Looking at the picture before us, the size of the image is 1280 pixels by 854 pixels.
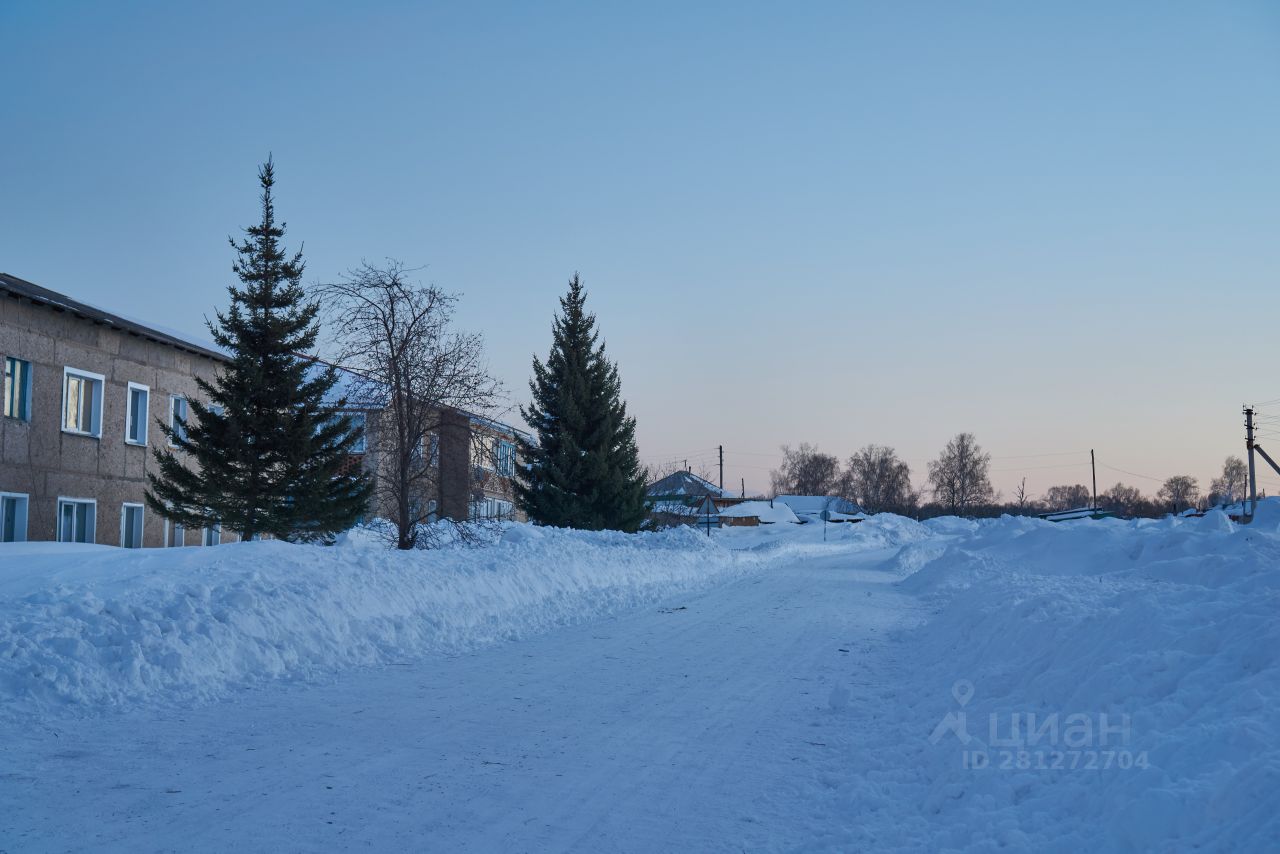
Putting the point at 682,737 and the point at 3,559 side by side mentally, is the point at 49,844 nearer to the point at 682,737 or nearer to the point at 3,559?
the point at 682,737

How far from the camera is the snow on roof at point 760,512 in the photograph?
3949 inches

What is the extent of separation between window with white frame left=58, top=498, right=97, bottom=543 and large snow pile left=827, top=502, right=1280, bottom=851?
80.5 feet

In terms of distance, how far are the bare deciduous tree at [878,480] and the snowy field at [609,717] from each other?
15131 cm

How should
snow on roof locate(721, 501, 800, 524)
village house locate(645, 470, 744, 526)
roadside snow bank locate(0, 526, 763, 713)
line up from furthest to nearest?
snow on roof locate(721, 501, 800, 524), village house locate(645, 470, 744, 526), roadside snow bank locate(0, 526, 763, 713)

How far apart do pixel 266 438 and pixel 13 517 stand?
6.66 metres

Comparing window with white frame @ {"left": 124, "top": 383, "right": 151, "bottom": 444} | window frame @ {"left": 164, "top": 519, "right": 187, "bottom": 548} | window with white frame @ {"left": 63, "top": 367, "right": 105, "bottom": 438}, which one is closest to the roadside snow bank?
window with white frame @ {"left": 63, "top": 367, "right": 105, "bottom": 438}

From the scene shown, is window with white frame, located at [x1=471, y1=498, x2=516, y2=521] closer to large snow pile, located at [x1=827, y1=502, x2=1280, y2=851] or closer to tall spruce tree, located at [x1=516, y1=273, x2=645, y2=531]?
tall spruce tree, located at [x1=516, y1=273, x2=645, y2=531]

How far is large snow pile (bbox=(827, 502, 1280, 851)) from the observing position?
4613mm

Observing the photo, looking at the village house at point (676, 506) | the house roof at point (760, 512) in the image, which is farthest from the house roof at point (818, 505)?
the village house at point (676, 506)

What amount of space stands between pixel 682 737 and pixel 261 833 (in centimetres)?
367

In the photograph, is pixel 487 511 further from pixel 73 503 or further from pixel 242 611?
pixel 242 611

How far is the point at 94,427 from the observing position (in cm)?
2741

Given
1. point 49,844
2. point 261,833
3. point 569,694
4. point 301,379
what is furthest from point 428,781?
point 301,379

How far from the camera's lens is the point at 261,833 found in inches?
208
